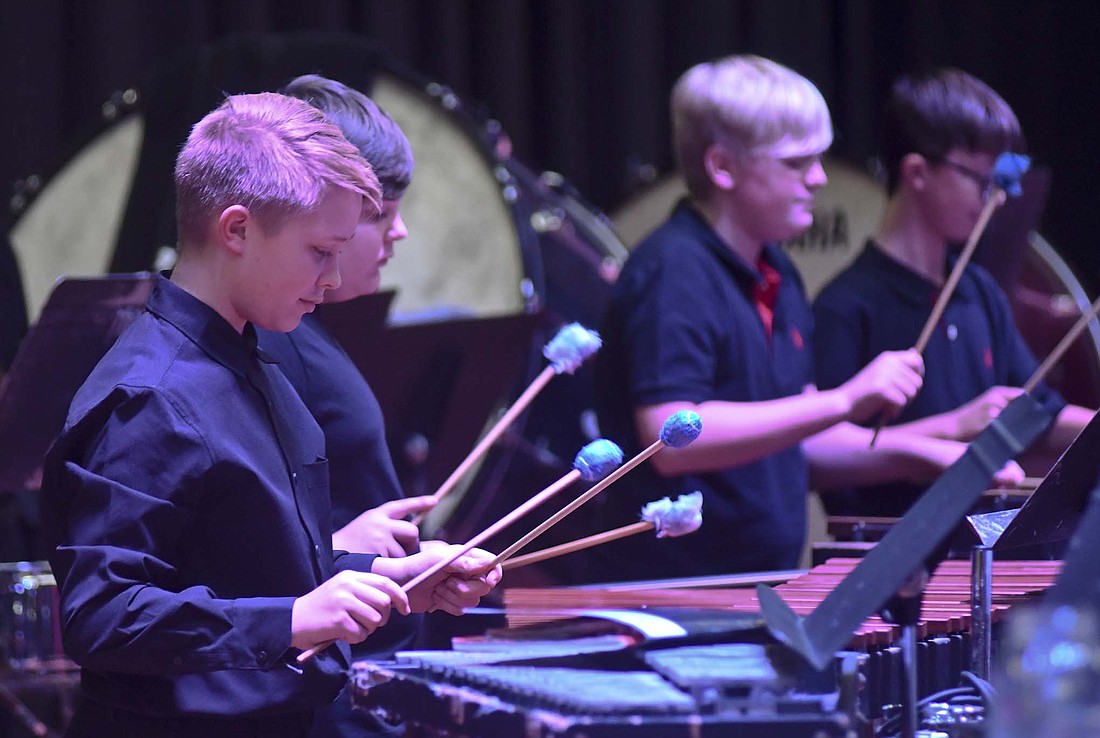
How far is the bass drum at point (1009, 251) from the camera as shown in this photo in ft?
9.74

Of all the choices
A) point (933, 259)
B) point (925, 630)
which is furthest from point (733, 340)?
point (925, 630)

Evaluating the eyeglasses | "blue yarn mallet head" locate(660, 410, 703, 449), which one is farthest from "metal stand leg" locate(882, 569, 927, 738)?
the eyeglasses

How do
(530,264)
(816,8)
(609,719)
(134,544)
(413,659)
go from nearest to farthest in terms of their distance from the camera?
A: (609,719), (134,544), (413,659), (530,264), (816,8)

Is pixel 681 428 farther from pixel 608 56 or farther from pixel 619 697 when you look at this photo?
pixel 608 56

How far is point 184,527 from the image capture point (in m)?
1.33

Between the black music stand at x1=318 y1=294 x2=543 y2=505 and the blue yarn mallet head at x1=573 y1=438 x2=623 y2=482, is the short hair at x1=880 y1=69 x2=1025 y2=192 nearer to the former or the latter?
the black music stand at x1=318 y1=294 x2=543 y2=505

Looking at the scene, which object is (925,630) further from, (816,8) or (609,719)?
(816,8)

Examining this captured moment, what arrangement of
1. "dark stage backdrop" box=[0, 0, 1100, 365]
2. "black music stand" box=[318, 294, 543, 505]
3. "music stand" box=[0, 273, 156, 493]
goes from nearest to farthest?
"music stand" box=[0, 273, 156, 493], "black music stand" box=[318, 294, 543, 505], "dark stage backdrop" box=[0, 0, 1100, 365]

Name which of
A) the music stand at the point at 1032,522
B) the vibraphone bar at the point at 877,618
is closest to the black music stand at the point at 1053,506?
the music stand at the point at 1032,522

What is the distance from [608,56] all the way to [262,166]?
2.75m

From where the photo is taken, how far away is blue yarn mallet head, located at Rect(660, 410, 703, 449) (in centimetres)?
145

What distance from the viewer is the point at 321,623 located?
4.21 ft

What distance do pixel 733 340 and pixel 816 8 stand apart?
7.23 ft

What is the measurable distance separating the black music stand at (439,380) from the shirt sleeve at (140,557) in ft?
3.38
